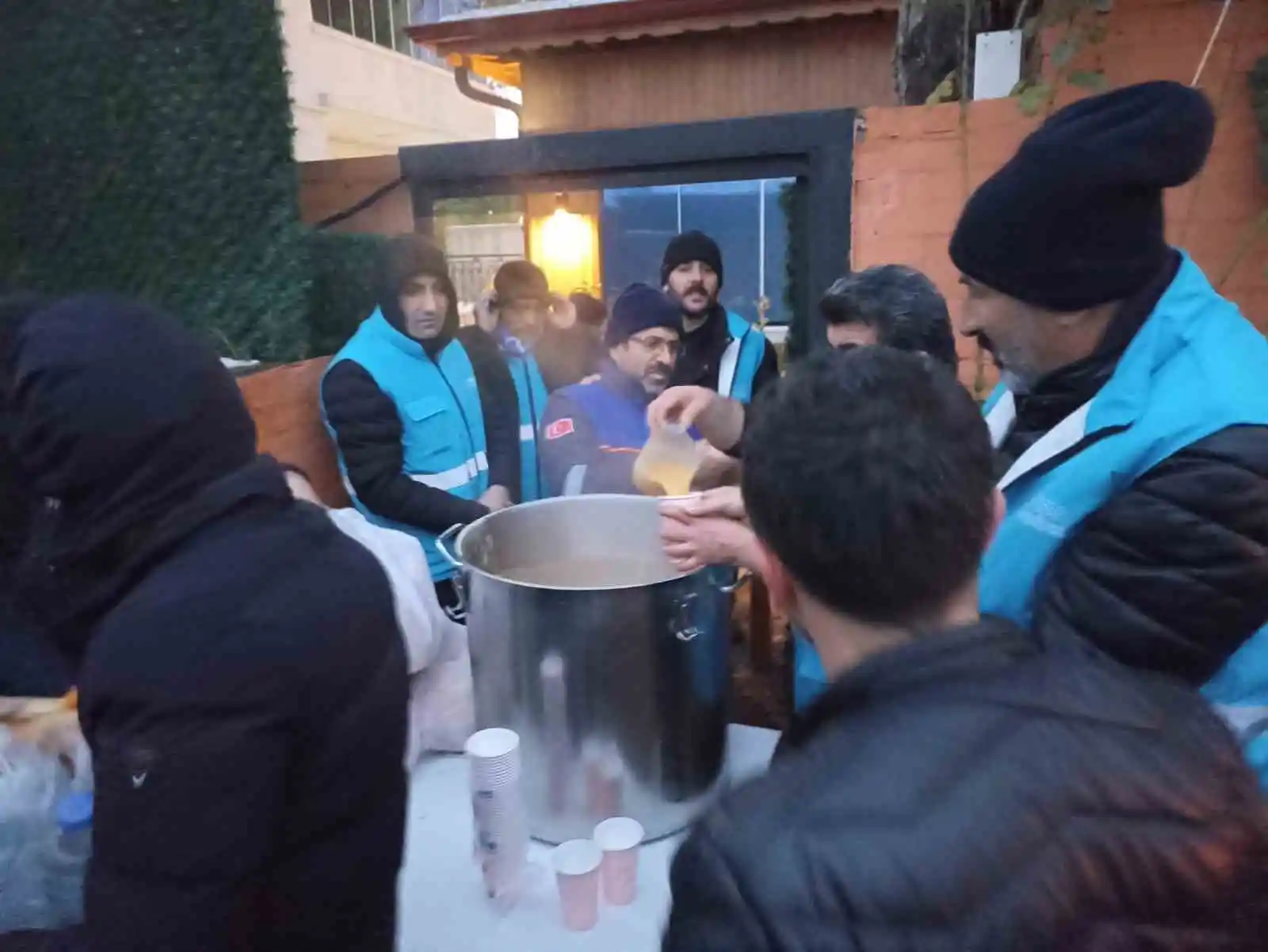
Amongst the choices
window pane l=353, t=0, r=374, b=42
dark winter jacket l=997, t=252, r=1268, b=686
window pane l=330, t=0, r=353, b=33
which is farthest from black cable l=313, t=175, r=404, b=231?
window pane l=353, t=0, r=374, b=42

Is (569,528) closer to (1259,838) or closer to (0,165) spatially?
(1259,838)

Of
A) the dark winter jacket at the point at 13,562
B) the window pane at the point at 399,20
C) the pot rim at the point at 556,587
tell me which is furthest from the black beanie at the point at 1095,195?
the window pane at the point at 399,20

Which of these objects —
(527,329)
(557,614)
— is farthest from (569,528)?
(527,329)

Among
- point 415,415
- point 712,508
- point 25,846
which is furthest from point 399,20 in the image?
point 25,846

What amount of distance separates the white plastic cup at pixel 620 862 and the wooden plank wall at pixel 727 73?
5.19m

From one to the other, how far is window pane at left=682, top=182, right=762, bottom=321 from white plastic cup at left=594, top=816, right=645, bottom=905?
662cm

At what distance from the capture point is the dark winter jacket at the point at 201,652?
0.89 m

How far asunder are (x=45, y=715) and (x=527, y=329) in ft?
8.86

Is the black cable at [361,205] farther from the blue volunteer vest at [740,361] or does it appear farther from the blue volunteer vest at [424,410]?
the blue volunteer vest at [740,361]

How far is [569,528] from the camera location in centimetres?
184

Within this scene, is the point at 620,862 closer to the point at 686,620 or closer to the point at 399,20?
the point at 686,620

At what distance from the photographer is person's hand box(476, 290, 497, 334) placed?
402cm

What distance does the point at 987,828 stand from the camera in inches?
24.3

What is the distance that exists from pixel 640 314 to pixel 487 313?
115 centimetres
